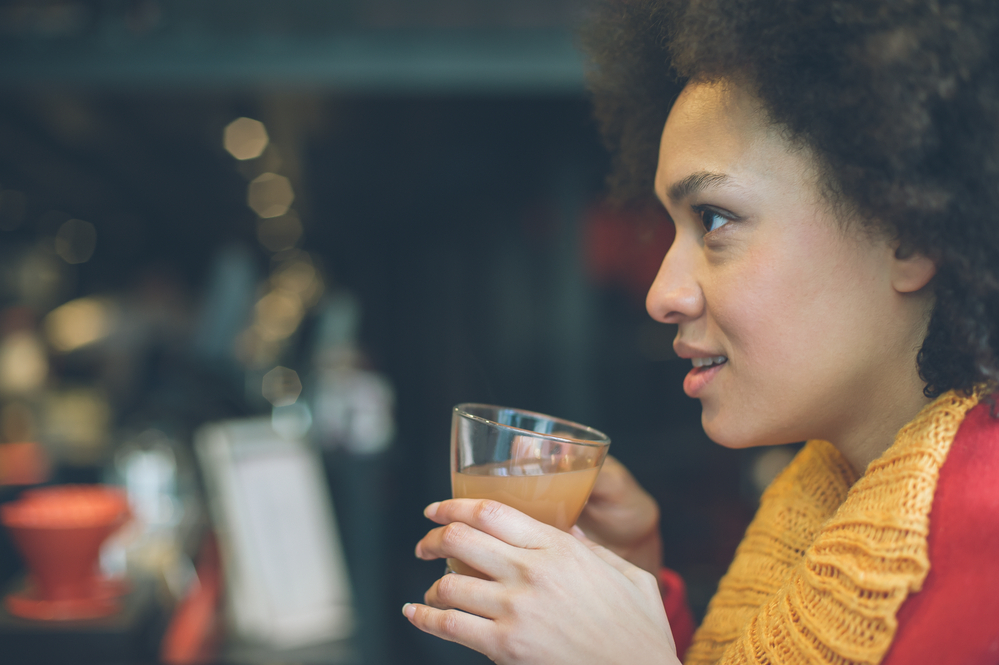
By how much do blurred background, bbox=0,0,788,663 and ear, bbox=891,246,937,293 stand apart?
0.57m

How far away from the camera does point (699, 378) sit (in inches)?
36.5

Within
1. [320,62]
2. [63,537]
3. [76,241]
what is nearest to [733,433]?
[63,537]

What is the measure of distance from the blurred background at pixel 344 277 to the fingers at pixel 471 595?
805 mm

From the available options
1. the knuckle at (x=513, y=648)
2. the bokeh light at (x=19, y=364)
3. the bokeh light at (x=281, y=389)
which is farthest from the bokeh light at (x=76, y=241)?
the knuckle at (x=513, y=648)

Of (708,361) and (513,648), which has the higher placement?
(708,361)

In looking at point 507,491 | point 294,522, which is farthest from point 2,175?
point 507,491

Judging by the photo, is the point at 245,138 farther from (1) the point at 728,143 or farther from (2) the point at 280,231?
(1) the point at 728,143

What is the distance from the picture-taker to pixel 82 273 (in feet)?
Result: 43.3

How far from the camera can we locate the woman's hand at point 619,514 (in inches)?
44.5

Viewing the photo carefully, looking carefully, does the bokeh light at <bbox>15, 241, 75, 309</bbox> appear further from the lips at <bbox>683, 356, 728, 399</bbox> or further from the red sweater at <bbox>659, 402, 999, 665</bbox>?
the red sweater at <bbox>659, 402, 999, 665</bbox>

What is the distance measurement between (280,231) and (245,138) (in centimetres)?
637

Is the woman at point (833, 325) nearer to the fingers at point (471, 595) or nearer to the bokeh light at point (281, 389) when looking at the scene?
the fingers at point (471, 595)

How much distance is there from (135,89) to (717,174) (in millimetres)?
3546

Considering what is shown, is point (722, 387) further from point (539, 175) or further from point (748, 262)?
point (539, 175)
